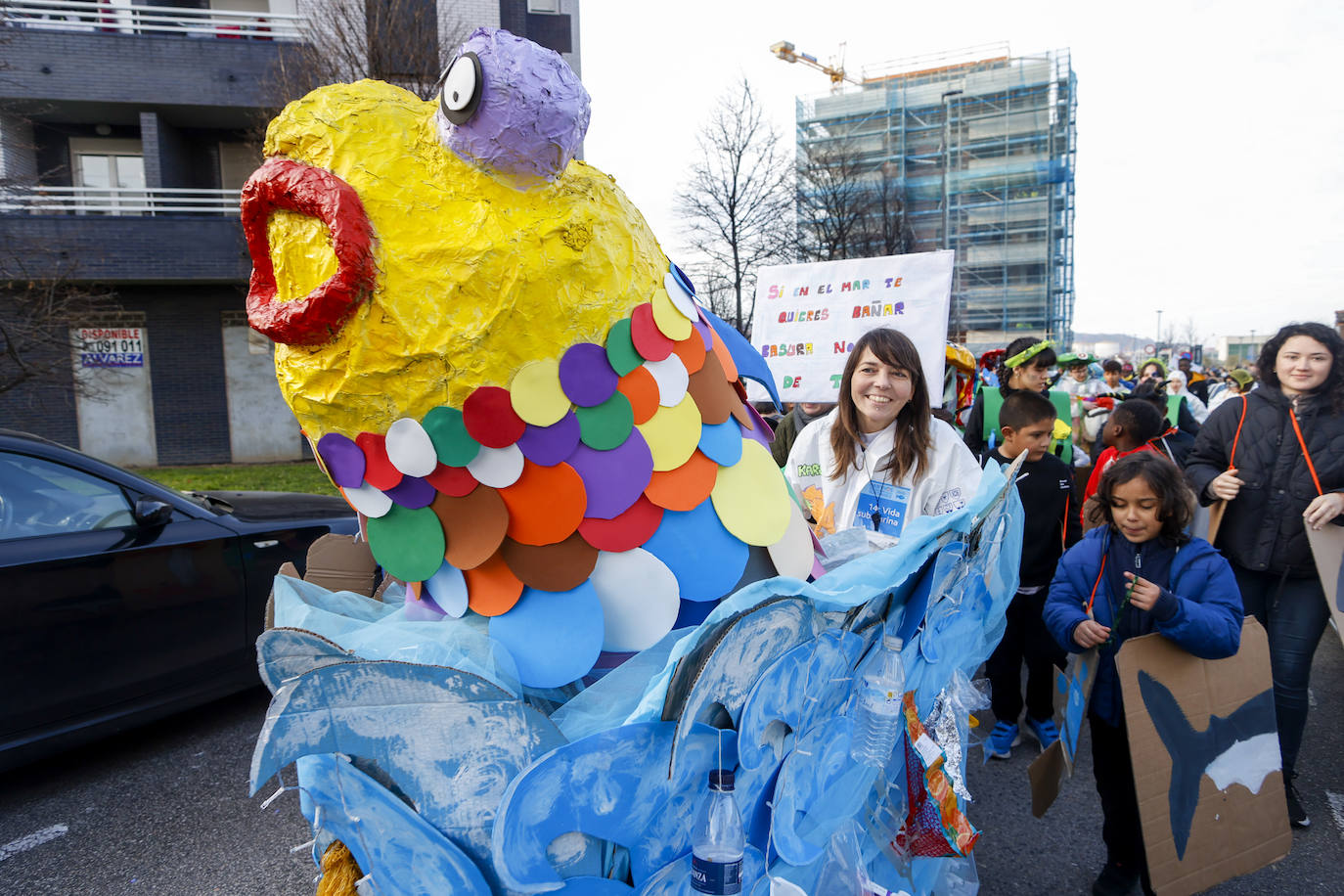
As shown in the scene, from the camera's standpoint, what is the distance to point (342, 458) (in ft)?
4.06

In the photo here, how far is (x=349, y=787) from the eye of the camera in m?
1.09

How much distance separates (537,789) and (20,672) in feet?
9.36

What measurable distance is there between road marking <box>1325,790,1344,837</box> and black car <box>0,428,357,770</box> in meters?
4.41

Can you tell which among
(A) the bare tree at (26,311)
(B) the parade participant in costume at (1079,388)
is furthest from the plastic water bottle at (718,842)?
(A) the bare tree at (26,311)

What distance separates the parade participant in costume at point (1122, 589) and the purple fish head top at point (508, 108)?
188 centimetres

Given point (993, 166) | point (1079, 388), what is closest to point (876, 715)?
point (1079, 388)

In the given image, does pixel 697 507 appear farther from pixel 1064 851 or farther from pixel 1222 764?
pixel 1064 851

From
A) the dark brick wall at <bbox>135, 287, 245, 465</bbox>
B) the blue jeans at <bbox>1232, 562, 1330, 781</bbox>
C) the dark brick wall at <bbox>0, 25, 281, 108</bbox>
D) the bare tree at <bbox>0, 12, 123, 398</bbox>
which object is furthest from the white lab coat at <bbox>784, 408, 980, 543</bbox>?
the dark brick wall at <bbox>135, 287, 245, 465</bbox>

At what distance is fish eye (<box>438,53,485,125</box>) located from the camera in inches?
Answer: 44.5

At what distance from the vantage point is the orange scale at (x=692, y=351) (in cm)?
138

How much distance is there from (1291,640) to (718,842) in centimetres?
270

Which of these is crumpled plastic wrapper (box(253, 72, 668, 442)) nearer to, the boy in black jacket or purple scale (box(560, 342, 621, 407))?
purple scale (box(560, 342, 621, 407))

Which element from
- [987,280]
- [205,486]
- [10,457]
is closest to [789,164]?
[205,486]

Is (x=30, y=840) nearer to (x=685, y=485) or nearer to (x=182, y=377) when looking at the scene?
(x=685, y=485)
